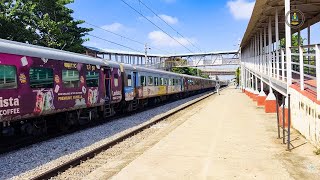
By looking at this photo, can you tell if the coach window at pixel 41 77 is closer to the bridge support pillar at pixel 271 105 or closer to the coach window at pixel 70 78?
the coach window at pixel 70 78

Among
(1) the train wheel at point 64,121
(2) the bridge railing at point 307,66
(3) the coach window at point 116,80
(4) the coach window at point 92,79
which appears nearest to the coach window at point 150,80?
(3) the coach window at point 116,80

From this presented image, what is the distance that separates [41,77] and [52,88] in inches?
30.4

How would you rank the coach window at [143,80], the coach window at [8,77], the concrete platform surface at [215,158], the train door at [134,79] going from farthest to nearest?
the coach window at [143,80], the train door at [134,79], the coach window at [8,77], the concrete platform surface at [215,158]

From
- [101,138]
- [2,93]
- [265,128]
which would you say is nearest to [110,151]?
[101,138]

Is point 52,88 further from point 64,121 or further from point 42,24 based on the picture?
point 42,24

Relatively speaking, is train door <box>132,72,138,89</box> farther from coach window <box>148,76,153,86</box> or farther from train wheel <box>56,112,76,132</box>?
train wheel <box>56,112,76,132</box>

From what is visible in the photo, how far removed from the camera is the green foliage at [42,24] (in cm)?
3097

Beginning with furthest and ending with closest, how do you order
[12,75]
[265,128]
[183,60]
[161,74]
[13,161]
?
[183,60], [161,74], [265,128], [12,75], [13,161]

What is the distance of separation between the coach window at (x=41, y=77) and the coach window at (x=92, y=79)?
9.29 ft

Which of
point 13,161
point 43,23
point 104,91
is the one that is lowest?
point 13,161

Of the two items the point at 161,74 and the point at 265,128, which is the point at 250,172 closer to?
the point at 265,128

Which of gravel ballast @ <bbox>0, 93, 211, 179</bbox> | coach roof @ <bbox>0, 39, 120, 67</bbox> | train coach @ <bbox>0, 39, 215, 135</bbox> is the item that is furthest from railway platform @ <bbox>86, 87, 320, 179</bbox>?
coach roof @ <bbox>0, 39, 120, 67</bbox>

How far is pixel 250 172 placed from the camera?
684 cm

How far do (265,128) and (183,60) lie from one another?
270ft
